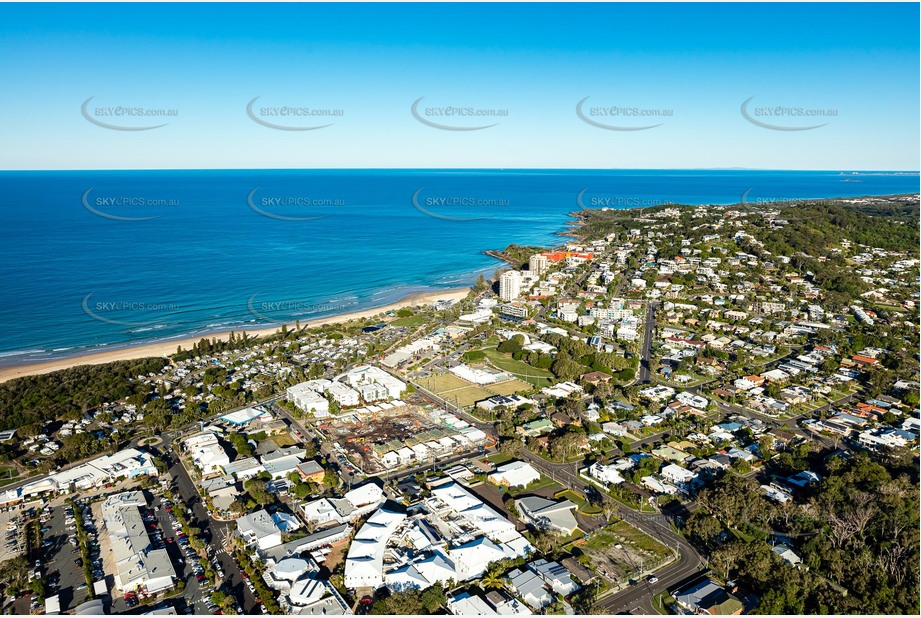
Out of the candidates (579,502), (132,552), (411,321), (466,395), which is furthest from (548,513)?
(411,321)

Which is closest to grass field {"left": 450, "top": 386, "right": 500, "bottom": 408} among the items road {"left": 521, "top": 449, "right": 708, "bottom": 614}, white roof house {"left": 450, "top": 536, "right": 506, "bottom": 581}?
road {"left": 521, "top": 449, "right": 708, "bottom": 614}

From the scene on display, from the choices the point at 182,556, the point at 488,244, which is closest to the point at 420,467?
the point at 182,556

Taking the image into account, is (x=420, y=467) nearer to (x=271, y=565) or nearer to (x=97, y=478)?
(x=271, y=565)

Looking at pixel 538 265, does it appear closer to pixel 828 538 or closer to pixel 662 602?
pixel 828 538

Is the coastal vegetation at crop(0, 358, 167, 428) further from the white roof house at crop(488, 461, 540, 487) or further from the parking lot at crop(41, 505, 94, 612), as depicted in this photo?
the white roof house at crop(488, 461, 540, 487)

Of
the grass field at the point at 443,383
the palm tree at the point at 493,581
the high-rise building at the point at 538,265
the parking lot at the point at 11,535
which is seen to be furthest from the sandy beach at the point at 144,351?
the palm tree at the point at 493,581

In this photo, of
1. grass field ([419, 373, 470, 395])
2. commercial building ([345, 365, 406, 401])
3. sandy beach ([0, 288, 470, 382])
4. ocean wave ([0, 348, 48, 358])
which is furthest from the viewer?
ocean wave ([0, 348, 48, 358])
